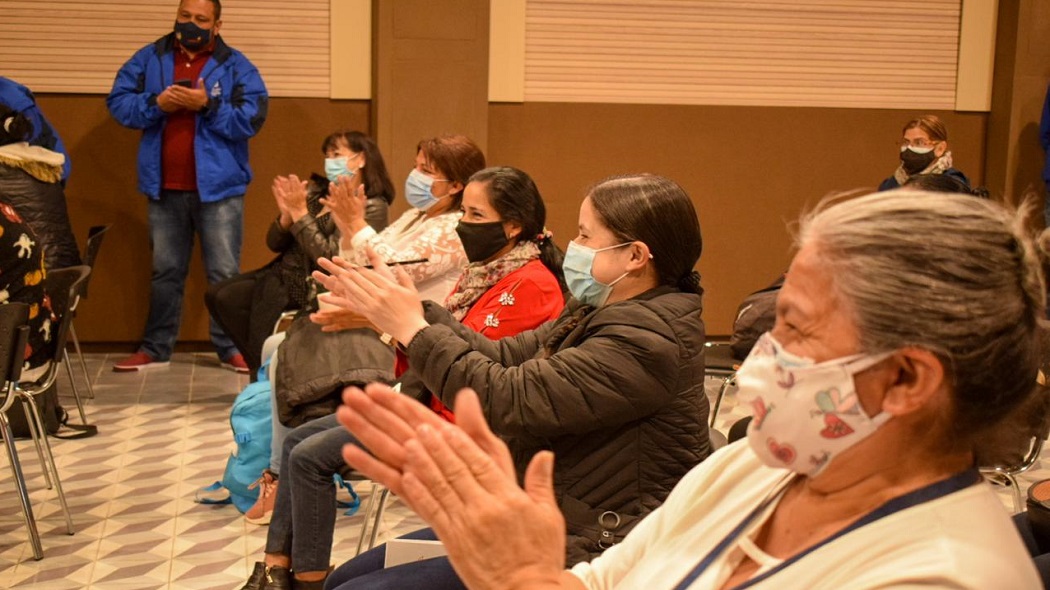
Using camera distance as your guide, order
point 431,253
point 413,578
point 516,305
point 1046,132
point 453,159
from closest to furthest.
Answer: point 413,578 → point 516,305 → point 431,253 → point 453,159 → point 1046,132

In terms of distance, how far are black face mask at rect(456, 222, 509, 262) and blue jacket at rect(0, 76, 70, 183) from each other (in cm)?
299

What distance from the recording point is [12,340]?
364 centimetres

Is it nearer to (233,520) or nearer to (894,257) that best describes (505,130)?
(233,520)

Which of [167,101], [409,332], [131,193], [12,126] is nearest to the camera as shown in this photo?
[409,332]

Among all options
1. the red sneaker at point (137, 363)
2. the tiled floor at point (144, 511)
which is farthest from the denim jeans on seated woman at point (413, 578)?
the red sneaker at point (137, 363)

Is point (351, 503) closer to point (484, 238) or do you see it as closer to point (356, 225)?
point (356, 225)

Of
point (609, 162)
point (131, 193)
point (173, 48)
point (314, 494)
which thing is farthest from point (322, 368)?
point (609, 162)

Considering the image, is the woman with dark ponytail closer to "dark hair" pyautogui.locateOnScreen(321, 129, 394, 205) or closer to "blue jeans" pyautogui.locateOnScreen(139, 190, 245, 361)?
"dark hair" pyautogui.locateOnScreen(321, 129, 394, 205)

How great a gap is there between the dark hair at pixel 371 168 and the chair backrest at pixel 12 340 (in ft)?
6.55

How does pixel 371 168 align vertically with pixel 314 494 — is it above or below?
above

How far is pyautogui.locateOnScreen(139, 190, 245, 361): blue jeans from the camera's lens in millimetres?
6461

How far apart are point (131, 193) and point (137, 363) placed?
1059mm

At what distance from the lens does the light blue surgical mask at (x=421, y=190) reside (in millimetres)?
4520

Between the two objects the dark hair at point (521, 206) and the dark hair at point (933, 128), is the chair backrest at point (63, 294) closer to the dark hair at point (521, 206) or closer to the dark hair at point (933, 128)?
the dark hair at point (521, 206)
